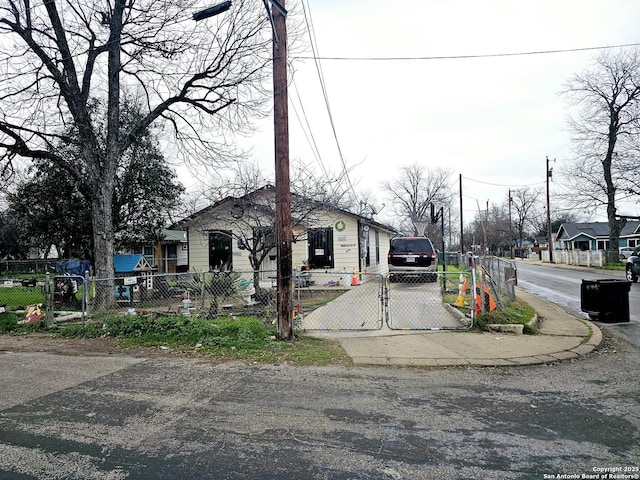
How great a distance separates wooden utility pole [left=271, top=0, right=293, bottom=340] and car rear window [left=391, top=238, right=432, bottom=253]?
11006 mm

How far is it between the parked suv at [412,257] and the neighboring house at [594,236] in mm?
42200

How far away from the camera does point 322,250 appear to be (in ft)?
56.4

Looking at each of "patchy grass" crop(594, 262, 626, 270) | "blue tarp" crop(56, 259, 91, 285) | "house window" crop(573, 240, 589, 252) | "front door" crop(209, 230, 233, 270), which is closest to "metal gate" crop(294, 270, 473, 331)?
"front door" crop(209, 230, 233, 270)

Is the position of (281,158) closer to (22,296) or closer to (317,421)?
(317,421)

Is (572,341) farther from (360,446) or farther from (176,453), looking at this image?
(176,453)

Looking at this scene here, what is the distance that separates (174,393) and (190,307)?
227 inches

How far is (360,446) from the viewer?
337 cm

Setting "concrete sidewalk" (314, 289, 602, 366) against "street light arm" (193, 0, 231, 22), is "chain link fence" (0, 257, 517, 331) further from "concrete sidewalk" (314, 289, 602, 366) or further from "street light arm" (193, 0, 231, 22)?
"street light arm" (193, 0, 231, 22)

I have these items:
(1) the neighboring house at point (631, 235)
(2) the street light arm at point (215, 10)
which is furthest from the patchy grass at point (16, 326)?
(1) the neighboring house at point (631, 235)

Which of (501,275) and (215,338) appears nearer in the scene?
(215,338)

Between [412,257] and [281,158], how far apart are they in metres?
11.1

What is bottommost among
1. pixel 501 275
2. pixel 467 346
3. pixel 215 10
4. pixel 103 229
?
pixel 467 346

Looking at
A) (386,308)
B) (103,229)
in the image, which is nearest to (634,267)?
(386,308)

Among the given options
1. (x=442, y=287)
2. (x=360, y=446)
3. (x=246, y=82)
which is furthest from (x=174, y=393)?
(x=442, y=287)
